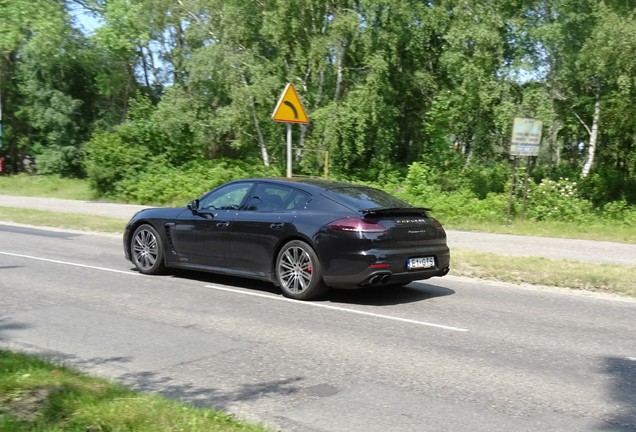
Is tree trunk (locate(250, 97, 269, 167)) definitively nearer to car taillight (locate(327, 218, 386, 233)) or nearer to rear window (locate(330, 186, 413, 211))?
rear window (locate(330, 186, 413, 211))

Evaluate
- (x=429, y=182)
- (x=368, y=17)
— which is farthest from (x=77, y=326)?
(x=368, y=17)

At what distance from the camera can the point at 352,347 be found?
661cm

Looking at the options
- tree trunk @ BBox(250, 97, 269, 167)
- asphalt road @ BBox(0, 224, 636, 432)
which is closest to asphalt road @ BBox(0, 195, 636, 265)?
asphalt road @ BBox(0, 224, 636, 432)

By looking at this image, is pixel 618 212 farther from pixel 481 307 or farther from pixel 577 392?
pixel 577 392

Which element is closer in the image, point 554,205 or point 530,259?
point 530,259

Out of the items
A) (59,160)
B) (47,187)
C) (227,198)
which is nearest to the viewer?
(227,198)

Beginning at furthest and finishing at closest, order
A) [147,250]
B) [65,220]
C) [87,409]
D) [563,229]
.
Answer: [65,220]
[563,229]
[147,250]
[87,409]

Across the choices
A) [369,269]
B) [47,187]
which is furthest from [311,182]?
[47,187]

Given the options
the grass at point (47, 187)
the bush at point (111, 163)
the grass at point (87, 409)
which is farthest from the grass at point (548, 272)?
the grass at point (47, 187)

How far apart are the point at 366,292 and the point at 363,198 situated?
1.46m

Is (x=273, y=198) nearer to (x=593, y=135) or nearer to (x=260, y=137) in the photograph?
(x=260, y=137)

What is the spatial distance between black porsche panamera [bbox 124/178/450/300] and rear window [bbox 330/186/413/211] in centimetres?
2

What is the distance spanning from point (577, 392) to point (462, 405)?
3.28 ft

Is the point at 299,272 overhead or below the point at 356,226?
below
